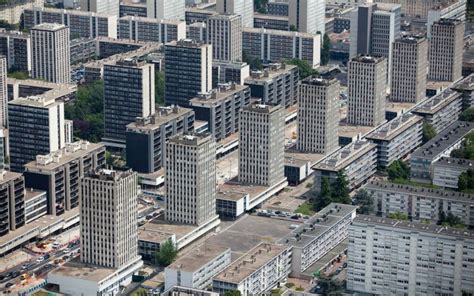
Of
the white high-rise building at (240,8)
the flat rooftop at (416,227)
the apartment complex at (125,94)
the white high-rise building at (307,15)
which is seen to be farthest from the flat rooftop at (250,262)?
the white high-rise building at (307,15)

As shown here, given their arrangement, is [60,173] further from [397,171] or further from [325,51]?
[325,51]

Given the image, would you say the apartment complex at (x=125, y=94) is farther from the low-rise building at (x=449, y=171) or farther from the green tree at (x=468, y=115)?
the green tree at (x=468, y=115)

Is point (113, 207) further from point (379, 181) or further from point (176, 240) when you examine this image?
point (379, 181)

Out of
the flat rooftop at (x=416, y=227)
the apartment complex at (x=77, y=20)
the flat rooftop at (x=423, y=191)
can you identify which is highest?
the apartment complex at (x=77, y=20)

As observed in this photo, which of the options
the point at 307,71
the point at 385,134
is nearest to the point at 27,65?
the point at 307,71

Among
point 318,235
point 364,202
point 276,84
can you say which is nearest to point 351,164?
point 364,202
